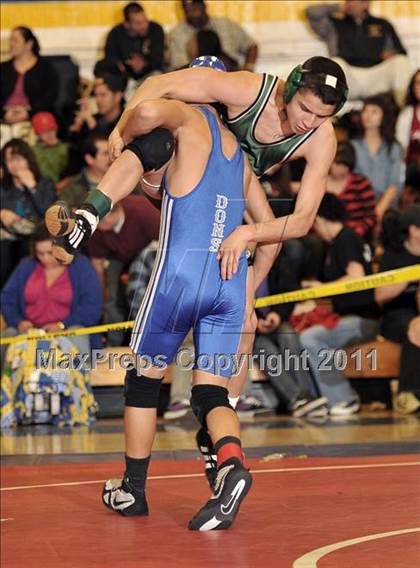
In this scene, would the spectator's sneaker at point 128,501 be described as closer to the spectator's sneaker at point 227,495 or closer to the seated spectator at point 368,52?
the spectator's sneaker at point 227,495

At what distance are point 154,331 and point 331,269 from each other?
10.3 feet

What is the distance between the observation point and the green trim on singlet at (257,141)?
4398 mm

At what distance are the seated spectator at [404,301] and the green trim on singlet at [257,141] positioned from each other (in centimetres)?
299

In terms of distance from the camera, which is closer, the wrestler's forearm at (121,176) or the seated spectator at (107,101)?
the wrestler's forearm at (121,176)

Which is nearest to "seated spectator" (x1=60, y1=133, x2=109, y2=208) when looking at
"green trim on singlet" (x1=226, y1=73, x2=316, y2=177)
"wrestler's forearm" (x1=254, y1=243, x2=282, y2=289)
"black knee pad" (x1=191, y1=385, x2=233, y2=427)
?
"wrestler's forearm" (x1=254, y1=243, x2=282, y2=289)

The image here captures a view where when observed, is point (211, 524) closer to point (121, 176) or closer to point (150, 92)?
point (121, 176)

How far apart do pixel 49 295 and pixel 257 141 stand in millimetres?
3259

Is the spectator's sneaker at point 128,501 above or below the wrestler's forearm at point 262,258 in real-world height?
below

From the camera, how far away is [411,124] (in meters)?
8.38

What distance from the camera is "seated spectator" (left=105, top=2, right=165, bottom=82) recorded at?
8.93 metres

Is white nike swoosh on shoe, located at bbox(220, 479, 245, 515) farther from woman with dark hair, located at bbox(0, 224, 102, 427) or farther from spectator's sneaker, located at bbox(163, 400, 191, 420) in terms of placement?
spectator's sneaker, located at bbox(163, 400, 191, 420)

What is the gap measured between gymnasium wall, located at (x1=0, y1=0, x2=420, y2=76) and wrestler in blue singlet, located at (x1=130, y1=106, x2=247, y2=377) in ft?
17.0

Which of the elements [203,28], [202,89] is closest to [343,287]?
[202,89]

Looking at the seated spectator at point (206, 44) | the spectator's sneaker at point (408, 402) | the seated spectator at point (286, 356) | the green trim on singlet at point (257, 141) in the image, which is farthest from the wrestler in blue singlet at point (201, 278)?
the seated spectator at point (206, 44)
